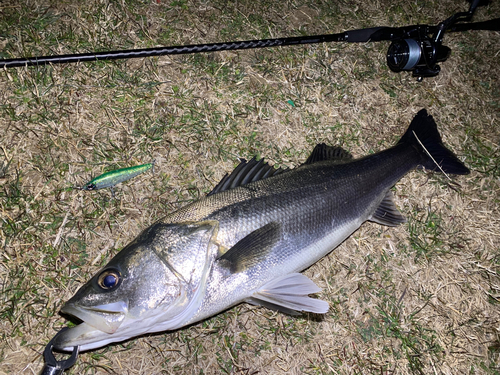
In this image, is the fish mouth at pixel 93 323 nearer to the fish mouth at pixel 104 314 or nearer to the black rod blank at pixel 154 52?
the fish mouth at pixel 104 314

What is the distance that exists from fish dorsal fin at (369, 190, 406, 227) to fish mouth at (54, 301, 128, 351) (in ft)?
8.48

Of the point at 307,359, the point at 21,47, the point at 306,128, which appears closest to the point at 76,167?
the point at 21,47

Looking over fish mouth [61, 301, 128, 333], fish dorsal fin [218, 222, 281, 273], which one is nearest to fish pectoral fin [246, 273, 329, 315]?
fish dorsal fin [218, 222, 281, 273]

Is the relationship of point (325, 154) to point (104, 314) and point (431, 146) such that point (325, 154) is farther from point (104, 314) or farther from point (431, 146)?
point (104, 314)

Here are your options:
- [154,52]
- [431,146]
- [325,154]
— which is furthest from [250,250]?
[431,146]

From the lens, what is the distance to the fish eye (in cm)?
242

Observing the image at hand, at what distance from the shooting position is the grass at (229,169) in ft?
10.7

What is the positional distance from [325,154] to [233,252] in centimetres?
150

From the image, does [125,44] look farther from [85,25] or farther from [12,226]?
[12,226]

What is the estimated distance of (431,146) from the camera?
13.0ft

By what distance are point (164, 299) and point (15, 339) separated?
65.5 inches

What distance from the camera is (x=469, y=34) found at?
495 centimetres

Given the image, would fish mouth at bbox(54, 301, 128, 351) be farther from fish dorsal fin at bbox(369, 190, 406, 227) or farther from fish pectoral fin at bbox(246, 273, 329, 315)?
fish dorsal fin at bbox(369, 190, 406, 227)

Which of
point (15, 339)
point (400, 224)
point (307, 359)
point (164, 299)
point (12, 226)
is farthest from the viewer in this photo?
point (400, 224)
